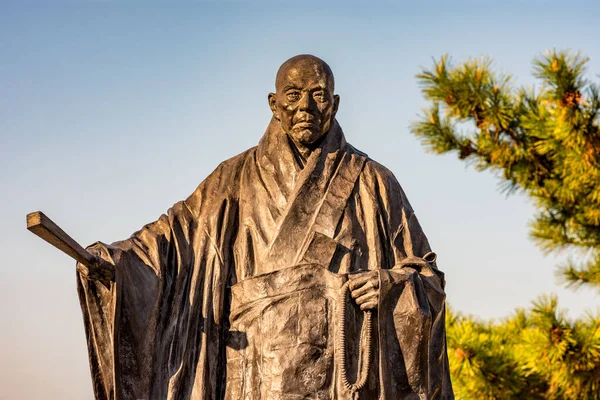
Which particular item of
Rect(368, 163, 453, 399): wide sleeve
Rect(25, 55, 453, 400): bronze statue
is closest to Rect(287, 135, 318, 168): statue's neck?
Rect(25, 55, 453, 400): bronze statue

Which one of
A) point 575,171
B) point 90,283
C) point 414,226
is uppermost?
point 575,171

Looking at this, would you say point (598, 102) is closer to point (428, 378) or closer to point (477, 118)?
point (477, 118)

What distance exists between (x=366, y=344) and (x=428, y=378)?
521 millimetres

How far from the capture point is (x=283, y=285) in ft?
33.3

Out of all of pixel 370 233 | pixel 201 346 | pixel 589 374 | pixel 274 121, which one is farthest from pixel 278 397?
pixel 589 374

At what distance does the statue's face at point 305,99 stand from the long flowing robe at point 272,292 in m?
0.17

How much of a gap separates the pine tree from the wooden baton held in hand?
8.22 m

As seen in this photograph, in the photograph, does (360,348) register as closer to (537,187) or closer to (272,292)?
(272,292)

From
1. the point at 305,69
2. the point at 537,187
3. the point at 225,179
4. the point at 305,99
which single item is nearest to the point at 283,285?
the point at 225,179

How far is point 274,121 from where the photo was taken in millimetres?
10820

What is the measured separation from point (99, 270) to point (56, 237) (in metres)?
0.65

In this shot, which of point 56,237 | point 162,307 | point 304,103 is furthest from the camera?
point 304,103

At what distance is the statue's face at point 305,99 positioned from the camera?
10555mm

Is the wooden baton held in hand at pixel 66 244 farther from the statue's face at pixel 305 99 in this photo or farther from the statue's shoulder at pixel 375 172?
the statue's shoulder at pixel 375 172
